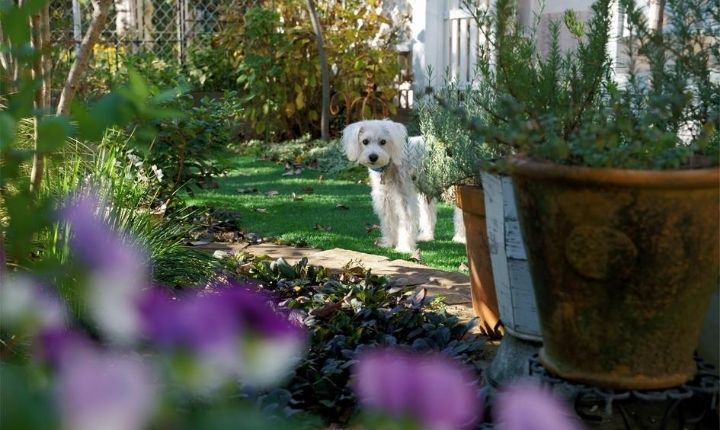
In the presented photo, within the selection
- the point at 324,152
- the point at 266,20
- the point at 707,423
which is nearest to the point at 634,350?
the point at 707,423

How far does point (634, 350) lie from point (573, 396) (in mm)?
229

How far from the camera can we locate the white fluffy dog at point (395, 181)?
6.28 meters

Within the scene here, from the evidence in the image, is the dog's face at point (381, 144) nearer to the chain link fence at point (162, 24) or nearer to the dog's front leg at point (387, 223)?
the dog's front leg at point (387, 223)

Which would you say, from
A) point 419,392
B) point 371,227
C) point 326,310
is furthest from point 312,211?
point 419,392

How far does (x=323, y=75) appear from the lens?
11.5m

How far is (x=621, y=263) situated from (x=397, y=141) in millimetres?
4566

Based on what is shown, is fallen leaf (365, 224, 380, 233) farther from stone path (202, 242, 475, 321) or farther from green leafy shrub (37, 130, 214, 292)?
green leafy shrub (37, 130, 214, 292)

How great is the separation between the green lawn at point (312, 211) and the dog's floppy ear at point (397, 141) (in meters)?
0.61

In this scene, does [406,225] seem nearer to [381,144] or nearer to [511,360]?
[381,144]

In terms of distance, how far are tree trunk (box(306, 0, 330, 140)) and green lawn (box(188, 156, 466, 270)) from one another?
1583 mm

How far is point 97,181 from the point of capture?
12.7 feet

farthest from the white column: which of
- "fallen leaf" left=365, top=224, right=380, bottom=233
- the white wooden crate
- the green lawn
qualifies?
the white wooden crate

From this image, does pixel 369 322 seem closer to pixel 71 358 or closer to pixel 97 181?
pixel 97 181

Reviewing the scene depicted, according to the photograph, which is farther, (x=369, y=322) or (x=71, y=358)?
(x=369, y=322)
